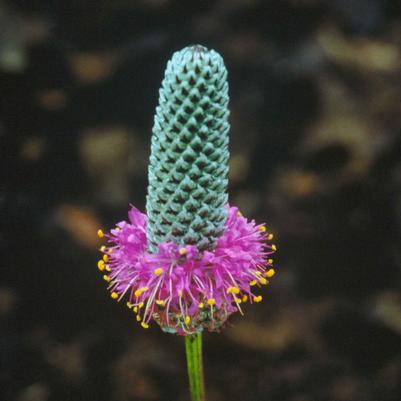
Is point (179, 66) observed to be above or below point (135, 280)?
above

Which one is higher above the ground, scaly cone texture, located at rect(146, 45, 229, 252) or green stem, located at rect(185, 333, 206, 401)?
scaly cone texture, located at rect(146, 45, 229, 252)

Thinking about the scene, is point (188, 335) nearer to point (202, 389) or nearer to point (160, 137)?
point (202, 389)

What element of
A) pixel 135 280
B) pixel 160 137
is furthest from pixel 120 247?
pixel 160 137

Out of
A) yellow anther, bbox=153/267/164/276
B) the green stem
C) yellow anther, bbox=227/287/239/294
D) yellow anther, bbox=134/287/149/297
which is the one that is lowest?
the green stem

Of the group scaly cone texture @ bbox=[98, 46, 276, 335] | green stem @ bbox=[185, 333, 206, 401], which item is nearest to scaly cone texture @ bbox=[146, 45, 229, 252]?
scaly cone texture @ bbox=[98, 46, 276, 335]

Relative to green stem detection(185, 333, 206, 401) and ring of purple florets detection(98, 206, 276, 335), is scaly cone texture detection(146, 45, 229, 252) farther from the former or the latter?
green stem detection(185, 333, 206, 401)

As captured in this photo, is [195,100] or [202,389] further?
[202,389]

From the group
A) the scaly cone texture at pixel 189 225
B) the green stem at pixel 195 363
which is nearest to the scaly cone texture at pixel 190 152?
the scaly cone texture at pixel 189 225

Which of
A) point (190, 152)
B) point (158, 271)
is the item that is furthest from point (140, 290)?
point (190, 152)

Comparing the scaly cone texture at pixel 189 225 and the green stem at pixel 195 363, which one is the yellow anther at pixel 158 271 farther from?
the green stem at pixel 195 363
